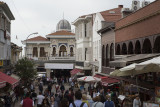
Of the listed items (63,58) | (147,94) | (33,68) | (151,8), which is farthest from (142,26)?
(63,58)

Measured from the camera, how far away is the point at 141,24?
69.3 ft

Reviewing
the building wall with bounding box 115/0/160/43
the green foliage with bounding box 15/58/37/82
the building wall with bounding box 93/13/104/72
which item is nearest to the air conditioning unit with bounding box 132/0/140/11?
the building wall with bounding box 115/0/160/43

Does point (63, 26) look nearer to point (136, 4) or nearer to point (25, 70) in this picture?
point (25, 70)

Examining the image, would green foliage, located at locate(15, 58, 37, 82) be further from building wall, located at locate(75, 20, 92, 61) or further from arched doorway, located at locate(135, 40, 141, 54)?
arched doorway, located at locate(135, 40, 141, 54)

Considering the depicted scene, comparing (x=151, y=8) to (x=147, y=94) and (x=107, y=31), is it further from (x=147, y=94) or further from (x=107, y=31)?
(x=107, y=31)

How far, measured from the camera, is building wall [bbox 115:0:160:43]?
60.2 feet

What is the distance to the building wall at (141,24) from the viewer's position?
722 inches

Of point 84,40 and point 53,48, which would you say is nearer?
point 84,40

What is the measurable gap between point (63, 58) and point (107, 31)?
3058 cm

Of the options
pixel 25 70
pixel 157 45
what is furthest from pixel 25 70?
pixel 157 45

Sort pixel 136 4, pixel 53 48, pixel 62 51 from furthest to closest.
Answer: pixel 62 51
pixel 53 48
pixel 136 4

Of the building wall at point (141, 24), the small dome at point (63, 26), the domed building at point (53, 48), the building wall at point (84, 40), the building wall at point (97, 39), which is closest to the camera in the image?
the building wall at point (141, 24)

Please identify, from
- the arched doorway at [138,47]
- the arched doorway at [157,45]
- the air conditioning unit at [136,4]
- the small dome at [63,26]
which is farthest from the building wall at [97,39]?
the small dome at [63,26]

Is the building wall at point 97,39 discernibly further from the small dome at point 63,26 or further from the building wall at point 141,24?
the small dome at point 63,26
